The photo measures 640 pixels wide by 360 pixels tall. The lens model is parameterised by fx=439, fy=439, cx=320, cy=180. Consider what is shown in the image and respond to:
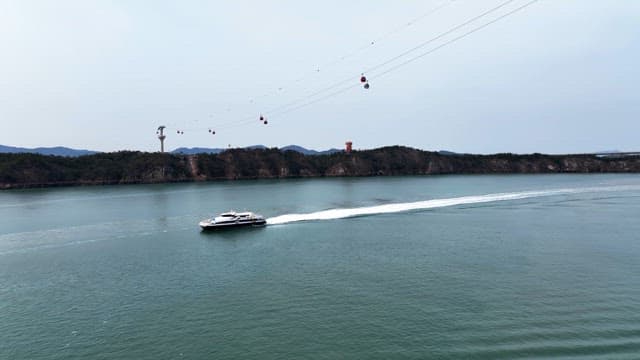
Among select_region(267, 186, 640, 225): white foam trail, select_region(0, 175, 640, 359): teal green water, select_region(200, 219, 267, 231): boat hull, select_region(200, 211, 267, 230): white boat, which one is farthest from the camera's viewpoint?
select_region(267, 186, 640, 225): white foam trail

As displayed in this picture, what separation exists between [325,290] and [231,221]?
34.7 m

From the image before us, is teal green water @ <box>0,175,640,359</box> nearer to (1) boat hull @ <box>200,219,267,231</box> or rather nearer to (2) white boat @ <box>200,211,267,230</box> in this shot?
(1) boat hull @ <box>200,219,267,231</box>

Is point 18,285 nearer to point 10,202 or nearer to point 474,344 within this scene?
point 474,344

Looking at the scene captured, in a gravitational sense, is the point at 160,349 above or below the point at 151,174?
below

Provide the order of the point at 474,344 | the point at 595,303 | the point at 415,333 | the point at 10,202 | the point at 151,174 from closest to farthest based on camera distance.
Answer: the point at 474,344 → the point at 415,333 → the point at 595,303 → the point at 10,202 → the point at 151,174

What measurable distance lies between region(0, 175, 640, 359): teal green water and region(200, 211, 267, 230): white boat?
2467 millimetres

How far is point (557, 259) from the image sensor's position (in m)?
45.1

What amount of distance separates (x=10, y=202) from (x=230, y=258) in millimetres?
93462

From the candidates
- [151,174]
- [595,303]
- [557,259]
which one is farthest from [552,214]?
[151,174]

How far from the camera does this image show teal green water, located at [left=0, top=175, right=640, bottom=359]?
84.3 feet

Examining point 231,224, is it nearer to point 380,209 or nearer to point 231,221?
point 231,221

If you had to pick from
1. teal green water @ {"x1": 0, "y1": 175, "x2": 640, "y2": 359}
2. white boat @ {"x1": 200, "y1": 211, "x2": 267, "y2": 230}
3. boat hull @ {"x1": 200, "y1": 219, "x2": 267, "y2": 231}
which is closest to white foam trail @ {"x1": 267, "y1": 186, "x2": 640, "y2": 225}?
boat hull @ {"x1": 200, "y1": 219, "x2": 267, "y2": 231}

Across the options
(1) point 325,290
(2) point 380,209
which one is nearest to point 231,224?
(2) point 380,209

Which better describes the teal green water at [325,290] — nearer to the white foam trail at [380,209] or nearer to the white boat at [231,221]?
the white boat at [231,221]
